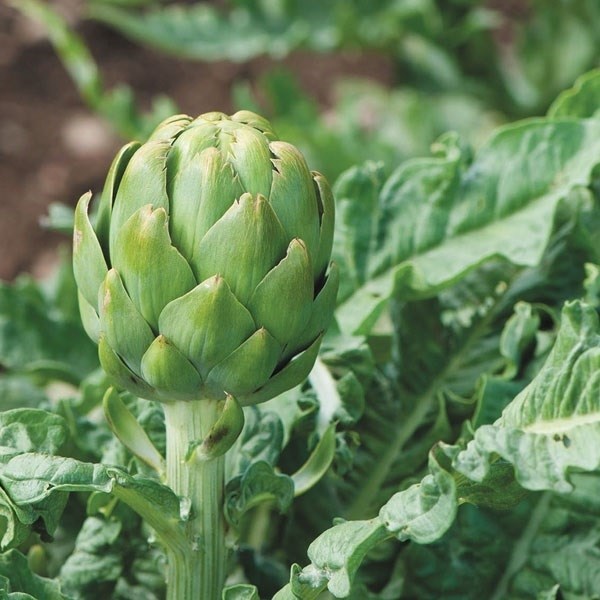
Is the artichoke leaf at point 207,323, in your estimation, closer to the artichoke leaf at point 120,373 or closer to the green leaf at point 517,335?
the artichoke leaf at point 120,373

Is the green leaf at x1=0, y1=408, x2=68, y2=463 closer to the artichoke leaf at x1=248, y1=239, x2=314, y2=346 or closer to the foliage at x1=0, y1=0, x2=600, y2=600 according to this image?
the foliage at x1=0, y1=0, x2=600, y2=600

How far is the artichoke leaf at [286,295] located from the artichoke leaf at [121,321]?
2.3 inches

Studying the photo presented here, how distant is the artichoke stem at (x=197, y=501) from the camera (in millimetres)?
674

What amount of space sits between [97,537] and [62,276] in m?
0.46

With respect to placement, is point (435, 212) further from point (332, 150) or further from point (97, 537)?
point (332, 150)

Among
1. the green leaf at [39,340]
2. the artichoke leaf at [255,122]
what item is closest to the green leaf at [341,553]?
the artichoke leaf at [255,122]

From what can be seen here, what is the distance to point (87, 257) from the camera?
65cm

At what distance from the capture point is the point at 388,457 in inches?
35.8

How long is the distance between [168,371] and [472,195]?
1.30 feet

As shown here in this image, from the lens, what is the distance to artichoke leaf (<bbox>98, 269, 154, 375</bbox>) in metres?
0.62

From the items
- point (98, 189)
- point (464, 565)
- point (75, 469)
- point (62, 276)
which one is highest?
point (98, 189)

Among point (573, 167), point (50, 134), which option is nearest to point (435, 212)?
point (573, 167)

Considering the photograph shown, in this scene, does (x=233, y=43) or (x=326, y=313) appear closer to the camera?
(x=326, y=313)

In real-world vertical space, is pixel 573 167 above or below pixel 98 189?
below
